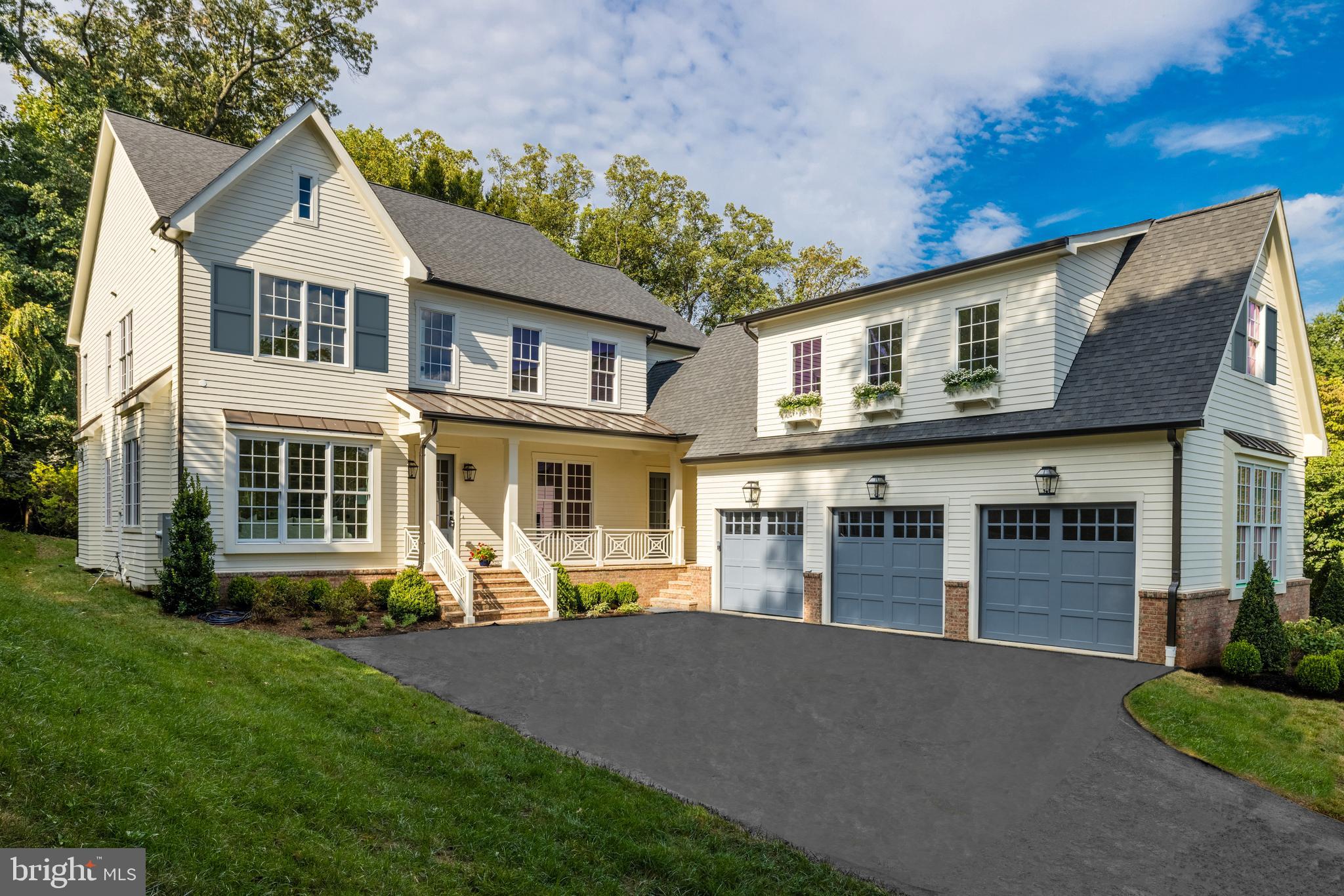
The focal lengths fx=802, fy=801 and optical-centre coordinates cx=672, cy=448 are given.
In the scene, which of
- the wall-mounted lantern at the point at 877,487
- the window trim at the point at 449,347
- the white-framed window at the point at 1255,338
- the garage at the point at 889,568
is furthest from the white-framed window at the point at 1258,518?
the window trim at the point at 449,347

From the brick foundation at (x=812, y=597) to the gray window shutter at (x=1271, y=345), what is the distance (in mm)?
8935

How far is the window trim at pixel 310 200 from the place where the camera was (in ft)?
50.4

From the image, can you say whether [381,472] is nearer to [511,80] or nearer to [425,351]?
[425,351]

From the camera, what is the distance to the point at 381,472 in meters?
16.0

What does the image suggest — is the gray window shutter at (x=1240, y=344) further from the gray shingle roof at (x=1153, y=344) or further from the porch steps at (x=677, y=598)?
the porch steps at (x=677, y=598)

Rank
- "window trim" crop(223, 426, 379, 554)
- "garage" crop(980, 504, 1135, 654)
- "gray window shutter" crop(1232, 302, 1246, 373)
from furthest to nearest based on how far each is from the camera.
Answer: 1. "window trim" crop(223, 426, 379, 554)
2. "gray window shutter" crop(1232, 302, 1246, 373)
3. "garage" crop(980, 504, 1135, 654)

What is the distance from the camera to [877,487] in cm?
1528

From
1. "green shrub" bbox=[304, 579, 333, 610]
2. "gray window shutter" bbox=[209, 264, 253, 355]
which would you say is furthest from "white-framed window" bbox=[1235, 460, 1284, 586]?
"gray window shutter" bbox=[209, 264, 253, 355]

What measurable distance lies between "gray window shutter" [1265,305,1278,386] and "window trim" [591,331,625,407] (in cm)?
1387

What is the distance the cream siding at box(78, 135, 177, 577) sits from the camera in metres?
14.4

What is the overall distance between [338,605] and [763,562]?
28.5 feet

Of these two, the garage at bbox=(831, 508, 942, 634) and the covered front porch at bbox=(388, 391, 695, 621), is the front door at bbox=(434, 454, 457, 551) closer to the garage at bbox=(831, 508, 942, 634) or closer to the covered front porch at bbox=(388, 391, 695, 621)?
the covered front porch at bbox=(388, 391, 695, 621)

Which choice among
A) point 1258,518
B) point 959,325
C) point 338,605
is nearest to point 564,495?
point 338,605

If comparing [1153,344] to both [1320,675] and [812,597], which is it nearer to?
[1320,675]
